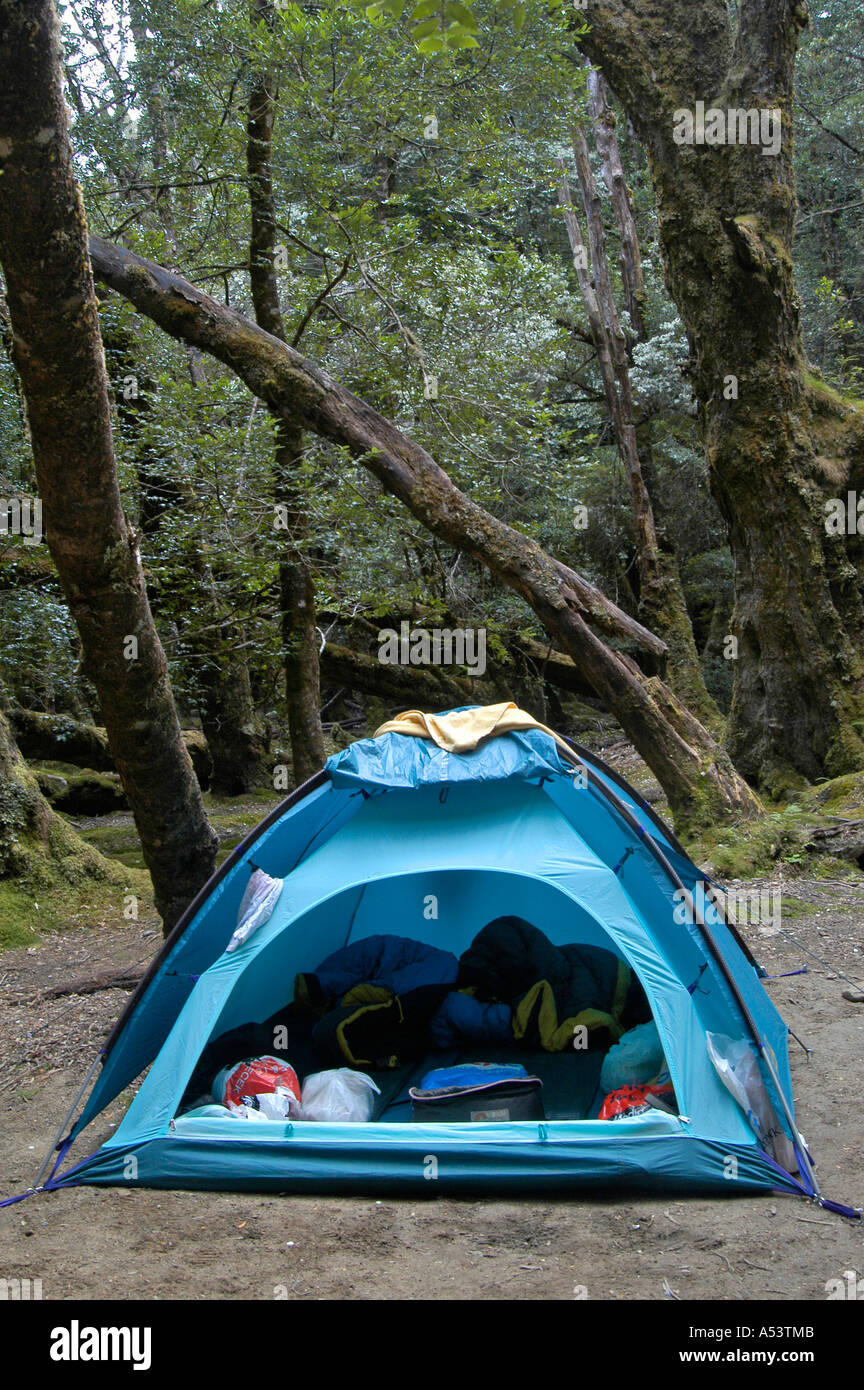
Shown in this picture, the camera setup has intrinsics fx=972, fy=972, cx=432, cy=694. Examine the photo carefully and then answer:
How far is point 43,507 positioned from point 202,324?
2.63m

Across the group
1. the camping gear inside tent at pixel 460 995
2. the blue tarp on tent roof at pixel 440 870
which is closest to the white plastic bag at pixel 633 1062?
the camping gear inside tent at pixel 460 995

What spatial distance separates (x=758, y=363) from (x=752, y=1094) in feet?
20.4

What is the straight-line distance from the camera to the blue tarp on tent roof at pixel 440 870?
2.87 meters

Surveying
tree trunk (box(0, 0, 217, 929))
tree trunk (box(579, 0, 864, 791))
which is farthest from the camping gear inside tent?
tree trunk (box(579, 0, 864, 791))

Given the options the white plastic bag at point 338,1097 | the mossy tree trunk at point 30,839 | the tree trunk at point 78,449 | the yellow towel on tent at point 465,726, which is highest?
the tree trunk at point 78,449

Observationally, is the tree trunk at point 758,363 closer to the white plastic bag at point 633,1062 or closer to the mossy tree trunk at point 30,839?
the white plastic bag at point 633,1062

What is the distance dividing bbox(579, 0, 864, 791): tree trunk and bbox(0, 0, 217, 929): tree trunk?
5062 mm

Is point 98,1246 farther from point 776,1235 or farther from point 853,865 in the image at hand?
point 853,865

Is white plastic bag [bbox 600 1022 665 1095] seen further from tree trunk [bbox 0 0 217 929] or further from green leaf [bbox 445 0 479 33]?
green leaf [bbox 445 0 479 33]

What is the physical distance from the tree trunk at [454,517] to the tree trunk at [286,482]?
1.15 feet

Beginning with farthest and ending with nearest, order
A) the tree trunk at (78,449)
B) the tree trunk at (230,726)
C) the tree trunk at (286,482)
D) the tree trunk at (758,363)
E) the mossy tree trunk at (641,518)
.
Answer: the mossy tree trunk at (641,518)
the tree trunk at (230,726)
the tree trunk at (758,363)
the tree trunk at (286,482)
the tree trunk at (78,449)

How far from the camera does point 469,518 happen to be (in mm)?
6527

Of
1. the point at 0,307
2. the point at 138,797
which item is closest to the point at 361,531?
the point at 0,307

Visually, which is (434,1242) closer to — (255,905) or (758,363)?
(255,905)
